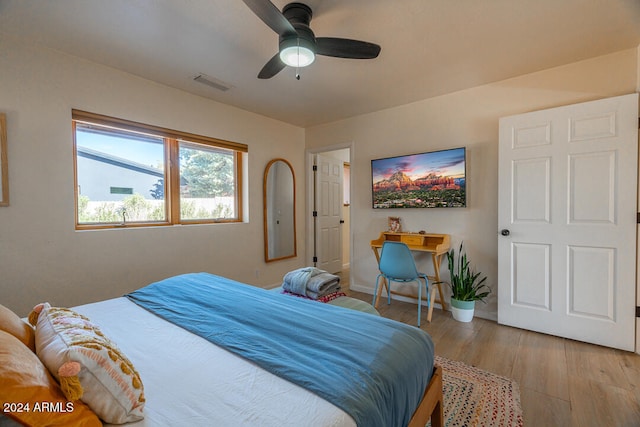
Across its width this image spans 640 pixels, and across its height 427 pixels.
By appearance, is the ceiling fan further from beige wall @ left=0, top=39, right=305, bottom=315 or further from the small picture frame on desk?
the small picture frame on desk

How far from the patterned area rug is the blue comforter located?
58 centimetres

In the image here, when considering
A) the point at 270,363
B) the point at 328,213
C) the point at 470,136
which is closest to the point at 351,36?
the point at 470,136

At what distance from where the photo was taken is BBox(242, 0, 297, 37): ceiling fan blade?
1.33m

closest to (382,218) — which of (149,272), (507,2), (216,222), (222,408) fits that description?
(216,222)

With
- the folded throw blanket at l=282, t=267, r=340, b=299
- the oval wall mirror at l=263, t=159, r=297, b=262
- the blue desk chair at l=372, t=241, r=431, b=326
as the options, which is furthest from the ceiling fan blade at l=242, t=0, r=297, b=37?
the oval wall mirror at l=263, t=159, r=297, b=262

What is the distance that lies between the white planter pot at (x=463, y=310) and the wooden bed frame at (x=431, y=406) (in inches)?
64.7

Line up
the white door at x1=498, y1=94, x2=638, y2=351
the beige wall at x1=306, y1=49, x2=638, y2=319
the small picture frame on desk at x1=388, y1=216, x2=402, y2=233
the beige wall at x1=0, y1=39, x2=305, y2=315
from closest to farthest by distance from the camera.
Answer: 1. the beige wall at x1=0, y1=39, x2=305, y2=315
2. the white door at x1=498, y1=94, x2=638, y2=351
3. the beige wall at x1=306, y1=49, x2=638, y2=319
4. the small picture frame on desk at x1=388, y1=216, x2=402, y2=233

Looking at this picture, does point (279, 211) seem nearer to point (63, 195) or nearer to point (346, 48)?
point (63, 195)

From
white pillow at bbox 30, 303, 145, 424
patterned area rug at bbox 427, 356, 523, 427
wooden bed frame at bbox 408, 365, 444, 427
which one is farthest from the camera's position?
patterned area rug at bbox 427, 356, 523, 427

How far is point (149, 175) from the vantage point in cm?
284

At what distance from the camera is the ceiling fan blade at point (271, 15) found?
1.33 meters

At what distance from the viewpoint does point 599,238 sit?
221 cm

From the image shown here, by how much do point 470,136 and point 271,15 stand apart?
243 centimetres

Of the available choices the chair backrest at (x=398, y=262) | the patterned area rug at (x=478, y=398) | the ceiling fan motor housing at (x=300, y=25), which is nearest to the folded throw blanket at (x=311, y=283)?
the chair backrest at (x=398, y=262)
